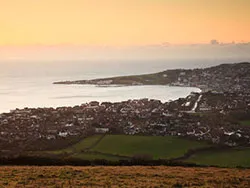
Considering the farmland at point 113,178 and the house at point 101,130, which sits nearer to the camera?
the farmland at point 113,178

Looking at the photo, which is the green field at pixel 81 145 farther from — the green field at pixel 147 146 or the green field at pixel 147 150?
the green field at pixel 147 146

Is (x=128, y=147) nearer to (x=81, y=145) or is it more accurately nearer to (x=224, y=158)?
(x=81, y=145)

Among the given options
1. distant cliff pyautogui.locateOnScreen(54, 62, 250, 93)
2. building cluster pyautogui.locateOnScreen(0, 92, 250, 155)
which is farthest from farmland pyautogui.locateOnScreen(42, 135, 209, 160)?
distant cliff pyautogui.locateOnScreen(54, 62, 250, 93)

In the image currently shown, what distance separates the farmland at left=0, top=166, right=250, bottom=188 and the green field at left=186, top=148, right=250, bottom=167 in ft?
49.6

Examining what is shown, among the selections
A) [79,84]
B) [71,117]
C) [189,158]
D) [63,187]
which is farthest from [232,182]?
[79,84]

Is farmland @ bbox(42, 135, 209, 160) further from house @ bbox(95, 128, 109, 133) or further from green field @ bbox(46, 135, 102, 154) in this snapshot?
house @ bbox(95, 128, 109, 133)

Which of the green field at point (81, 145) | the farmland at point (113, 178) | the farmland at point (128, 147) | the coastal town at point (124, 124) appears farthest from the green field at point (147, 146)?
the farmland at point (113, 178)

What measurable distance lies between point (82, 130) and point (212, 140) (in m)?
14.6

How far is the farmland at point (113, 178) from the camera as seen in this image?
12031 mm

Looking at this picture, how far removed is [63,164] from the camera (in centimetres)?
1761

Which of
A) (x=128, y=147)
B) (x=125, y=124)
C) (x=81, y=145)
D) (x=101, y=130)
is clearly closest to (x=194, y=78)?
(x=125, y=124)

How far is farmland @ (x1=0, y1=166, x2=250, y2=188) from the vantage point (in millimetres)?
12031

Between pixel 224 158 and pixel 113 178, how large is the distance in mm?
20691

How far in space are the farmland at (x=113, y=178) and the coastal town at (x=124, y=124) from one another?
18208 millimetres
